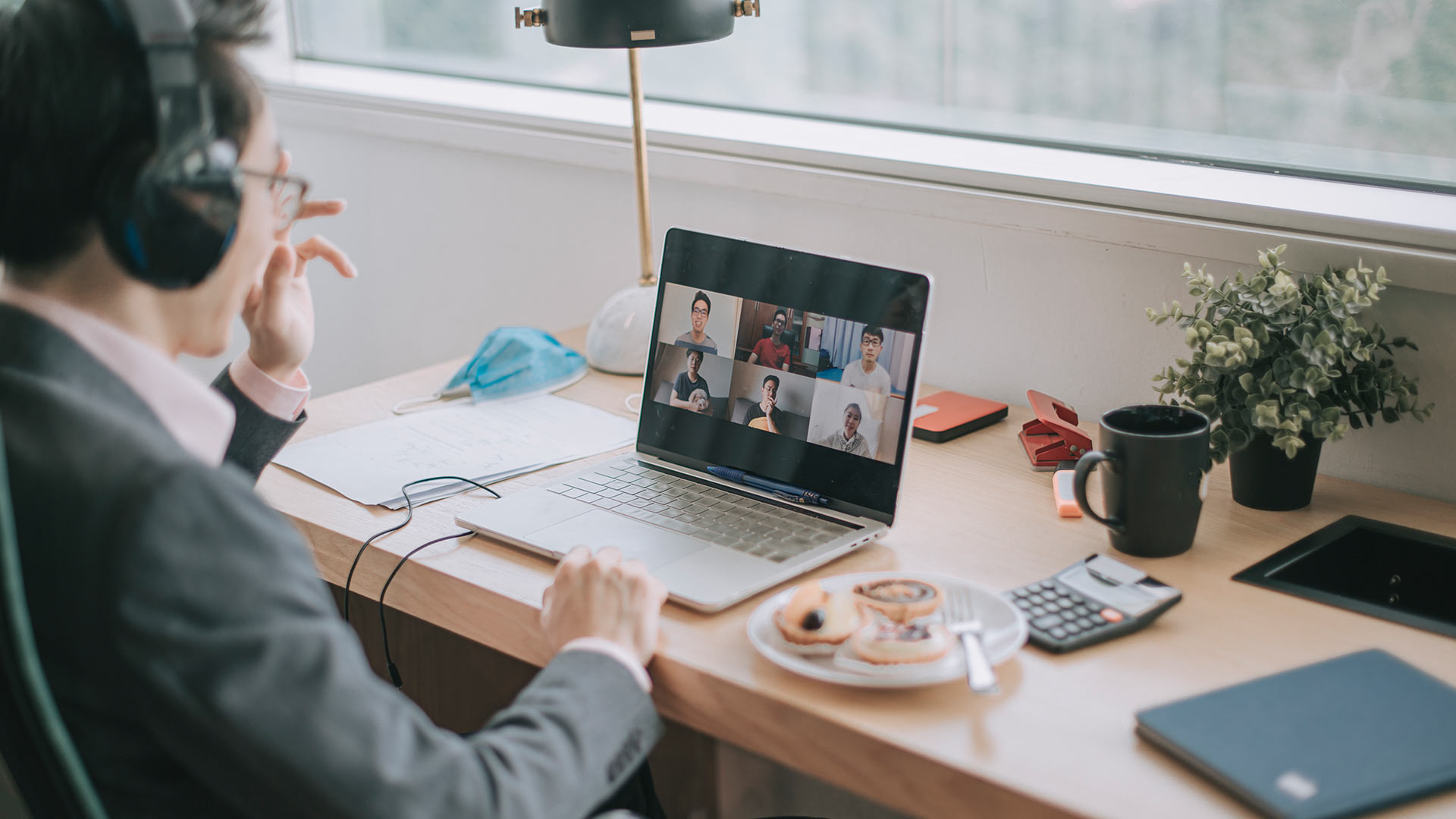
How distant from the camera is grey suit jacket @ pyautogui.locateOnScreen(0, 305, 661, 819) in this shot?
0.57 meters

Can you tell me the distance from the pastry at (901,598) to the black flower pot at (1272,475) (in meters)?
0.37

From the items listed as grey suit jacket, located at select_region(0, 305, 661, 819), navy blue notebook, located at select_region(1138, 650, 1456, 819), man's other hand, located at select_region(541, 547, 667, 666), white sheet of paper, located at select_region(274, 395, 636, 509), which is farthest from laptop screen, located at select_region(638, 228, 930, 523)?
grey suit jacket, located at select_region(0, 305, 661, 819)

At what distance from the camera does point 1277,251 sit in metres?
1.08

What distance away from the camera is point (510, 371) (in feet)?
4.61

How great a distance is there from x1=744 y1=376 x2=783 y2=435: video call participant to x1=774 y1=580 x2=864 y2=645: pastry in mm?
256

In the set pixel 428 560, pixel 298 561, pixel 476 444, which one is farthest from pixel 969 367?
pixel 298 561

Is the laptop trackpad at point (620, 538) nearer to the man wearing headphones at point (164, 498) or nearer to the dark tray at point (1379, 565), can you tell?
the man wearing headphones at point (164, 498)

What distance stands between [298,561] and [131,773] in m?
0.14

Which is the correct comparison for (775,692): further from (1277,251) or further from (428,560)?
(1277,251)

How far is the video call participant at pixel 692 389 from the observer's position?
44.0 inches

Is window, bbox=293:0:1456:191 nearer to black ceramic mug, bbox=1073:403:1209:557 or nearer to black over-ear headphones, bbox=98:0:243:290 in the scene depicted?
black ceramic mug, bbox=1073:403:1209:557

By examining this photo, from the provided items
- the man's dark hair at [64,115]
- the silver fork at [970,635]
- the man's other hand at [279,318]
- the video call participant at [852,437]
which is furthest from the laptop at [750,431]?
the man's dark hair at [64,115]

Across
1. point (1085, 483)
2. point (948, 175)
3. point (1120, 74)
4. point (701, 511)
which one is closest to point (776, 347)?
point (701, 511)

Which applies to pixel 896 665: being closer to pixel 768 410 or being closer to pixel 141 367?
pixel 768 410
